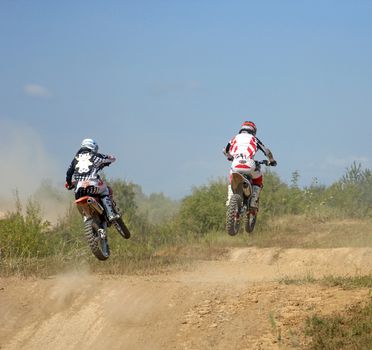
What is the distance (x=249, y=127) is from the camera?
13414mm

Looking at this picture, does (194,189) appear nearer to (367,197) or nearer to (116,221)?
(367,197)

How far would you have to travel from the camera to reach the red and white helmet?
13391 mm

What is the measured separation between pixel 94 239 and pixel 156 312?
7.76ft

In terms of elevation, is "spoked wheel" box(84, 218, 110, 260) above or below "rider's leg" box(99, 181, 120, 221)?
below

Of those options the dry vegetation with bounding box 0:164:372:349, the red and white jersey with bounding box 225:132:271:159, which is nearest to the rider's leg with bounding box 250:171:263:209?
the red and white jersey with bounding box 225:132:271:159

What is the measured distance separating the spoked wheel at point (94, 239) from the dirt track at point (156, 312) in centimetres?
56

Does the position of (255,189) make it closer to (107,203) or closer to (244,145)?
(244,145)

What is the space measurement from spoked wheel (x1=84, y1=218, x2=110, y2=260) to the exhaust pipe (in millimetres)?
A: 222

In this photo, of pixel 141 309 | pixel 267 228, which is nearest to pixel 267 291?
pixel 141 309

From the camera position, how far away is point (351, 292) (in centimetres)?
987

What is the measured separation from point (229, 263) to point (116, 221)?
475 centimetres

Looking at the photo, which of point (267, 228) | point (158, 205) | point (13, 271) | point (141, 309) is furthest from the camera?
point (158, 205)

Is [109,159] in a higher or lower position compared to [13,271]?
higher

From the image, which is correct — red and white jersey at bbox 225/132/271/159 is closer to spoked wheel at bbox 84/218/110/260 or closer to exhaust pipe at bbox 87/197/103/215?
exhaust pipe at bbox 87/197/103/215
